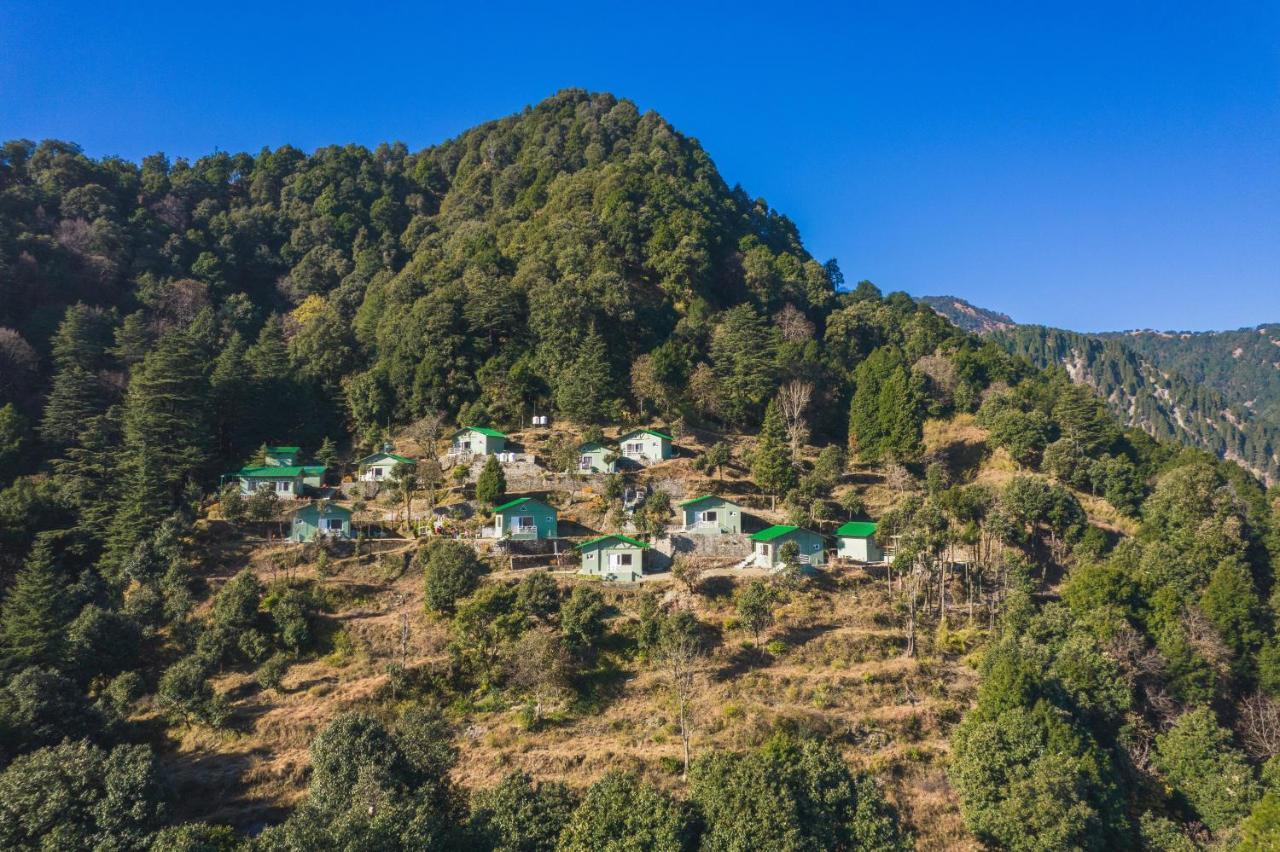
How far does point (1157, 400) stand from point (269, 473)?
200428mm

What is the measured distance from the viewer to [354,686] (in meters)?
28.7

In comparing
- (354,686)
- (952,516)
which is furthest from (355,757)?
(952,516)

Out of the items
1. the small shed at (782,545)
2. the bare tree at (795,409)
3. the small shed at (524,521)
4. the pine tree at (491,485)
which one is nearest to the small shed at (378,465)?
the pine tree at (491,485)

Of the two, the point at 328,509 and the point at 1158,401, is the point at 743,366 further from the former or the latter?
the point at 1158,401

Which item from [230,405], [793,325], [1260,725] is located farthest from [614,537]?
[793,325]

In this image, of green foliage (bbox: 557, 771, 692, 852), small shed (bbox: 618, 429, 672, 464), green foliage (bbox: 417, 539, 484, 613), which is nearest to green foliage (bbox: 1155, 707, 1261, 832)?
green foliage (bbox: 557, 771, 692, 852)

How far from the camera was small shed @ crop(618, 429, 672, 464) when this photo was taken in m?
49.3

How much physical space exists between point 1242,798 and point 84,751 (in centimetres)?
4119

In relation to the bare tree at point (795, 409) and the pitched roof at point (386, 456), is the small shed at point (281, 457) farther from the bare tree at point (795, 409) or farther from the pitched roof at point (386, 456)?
the bare tree at point (795, 409)

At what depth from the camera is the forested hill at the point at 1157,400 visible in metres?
153

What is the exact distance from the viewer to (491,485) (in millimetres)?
42156

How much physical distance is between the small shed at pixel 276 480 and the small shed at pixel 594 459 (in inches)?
762

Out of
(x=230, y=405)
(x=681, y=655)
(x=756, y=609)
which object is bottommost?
(x=681, y=655)

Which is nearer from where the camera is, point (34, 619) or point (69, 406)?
point (34, 619)
